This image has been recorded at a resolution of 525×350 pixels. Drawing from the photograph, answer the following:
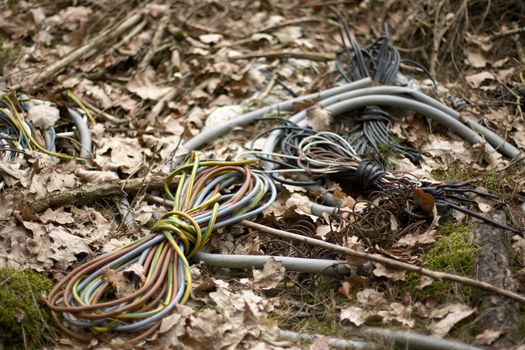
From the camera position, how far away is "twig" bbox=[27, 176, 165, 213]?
3.39m

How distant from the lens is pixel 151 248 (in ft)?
9.93

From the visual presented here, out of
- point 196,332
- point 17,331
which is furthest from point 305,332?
point 17,331

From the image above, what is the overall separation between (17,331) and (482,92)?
387 cm

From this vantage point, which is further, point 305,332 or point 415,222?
point 415,222

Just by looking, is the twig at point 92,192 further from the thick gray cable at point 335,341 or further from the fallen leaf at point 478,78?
the fallen leaf at point 478,78

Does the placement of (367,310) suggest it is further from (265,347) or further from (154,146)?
(154,146)

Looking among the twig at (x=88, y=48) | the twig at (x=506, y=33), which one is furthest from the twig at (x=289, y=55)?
the twig at (x=506, y=33)

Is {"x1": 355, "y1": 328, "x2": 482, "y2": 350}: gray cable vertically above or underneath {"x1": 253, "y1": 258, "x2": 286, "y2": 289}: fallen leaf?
above

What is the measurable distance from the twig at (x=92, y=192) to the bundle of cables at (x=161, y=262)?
0.17m

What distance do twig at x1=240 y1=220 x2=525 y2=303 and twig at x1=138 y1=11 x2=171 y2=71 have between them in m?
2.31

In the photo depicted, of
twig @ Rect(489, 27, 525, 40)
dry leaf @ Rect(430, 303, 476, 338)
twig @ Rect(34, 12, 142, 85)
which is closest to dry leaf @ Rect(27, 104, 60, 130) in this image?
twig @ Rect(34, 12, 142, 85)

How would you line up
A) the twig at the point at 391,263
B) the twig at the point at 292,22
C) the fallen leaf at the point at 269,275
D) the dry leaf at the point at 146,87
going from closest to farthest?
the twig at the point at 391,263, the fallen leaf at the point at 269,275, the dry leaf at the point at 146,87, the twig at the point at 292,22

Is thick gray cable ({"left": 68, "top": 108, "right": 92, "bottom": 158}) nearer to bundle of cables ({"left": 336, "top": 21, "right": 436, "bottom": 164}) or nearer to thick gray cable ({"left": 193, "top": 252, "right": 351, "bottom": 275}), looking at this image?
thick gray cable ({"left": 193, "top": 252, "right": 351, "bottom": 275})

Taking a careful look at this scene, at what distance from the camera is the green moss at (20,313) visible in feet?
8.61
